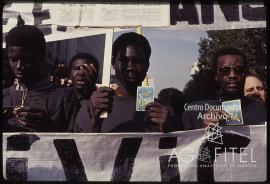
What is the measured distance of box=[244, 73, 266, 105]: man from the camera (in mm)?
2717

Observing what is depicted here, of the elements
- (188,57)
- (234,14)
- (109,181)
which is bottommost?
(109,181)

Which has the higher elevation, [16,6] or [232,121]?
[16,6]

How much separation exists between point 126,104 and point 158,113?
0.25 metres

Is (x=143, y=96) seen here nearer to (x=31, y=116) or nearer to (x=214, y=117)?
(x=214, y=117)

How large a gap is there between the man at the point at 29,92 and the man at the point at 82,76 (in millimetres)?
134

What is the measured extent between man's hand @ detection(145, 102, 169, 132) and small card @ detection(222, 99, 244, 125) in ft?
1.47

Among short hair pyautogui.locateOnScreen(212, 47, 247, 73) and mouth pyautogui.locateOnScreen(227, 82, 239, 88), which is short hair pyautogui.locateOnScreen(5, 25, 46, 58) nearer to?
short hair pyautogui.locateOnScreen(212, 47, 247, 73)

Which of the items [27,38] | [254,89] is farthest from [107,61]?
[254,89]

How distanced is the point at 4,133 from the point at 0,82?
1.31ft

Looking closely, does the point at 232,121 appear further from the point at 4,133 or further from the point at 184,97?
the point at 4,133

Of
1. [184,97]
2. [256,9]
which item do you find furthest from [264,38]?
[184,97]

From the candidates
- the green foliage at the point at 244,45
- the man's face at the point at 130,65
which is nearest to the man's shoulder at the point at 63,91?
the man's face at the point at 130,65

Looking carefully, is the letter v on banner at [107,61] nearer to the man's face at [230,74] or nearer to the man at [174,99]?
the man at [174,99]

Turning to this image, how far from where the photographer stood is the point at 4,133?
109 inches
